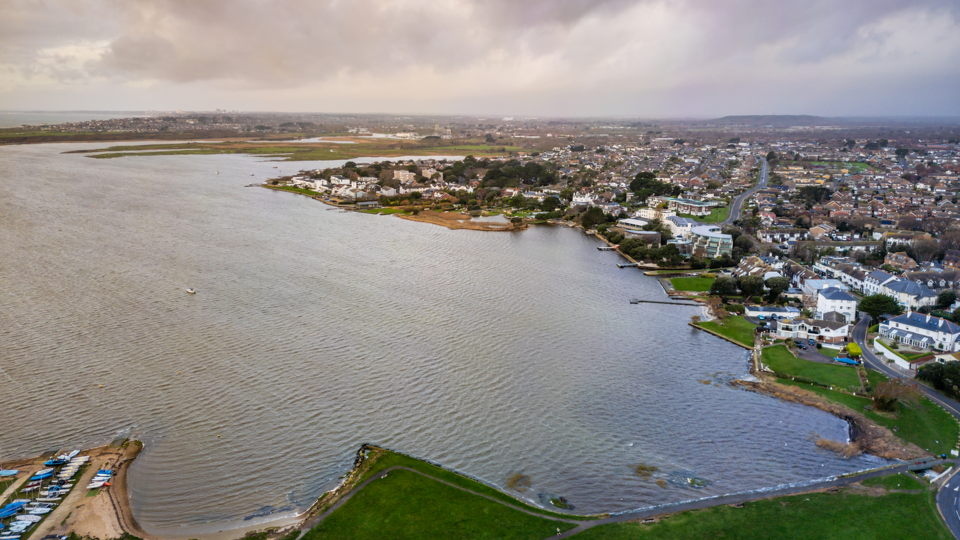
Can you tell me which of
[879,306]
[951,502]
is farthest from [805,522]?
[879,306]

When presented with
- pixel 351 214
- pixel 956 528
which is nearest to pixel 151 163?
pixel 351 214

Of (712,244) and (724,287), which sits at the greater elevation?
(712,244)

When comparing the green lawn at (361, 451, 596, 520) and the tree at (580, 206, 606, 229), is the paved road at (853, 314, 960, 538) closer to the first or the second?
the green lawn at (361, 451, 596, 520)

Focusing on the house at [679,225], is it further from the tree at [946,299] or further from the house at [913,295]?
the tree at [946,299]

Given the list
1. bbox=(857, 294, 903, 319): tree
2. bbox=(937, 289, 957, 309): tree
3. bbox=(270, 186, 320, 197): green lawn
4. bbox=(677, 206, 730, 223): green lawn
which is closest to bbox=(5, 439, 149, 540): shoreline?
bbox=(857, 294, 903, 319): tree

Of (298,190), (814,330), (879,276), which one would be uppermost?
(298,190)

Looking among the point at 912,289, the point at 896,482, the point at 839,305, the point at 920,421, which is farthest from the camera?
the point at 912,289

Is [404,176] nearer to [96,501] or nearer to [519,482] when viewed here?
[519,482]
